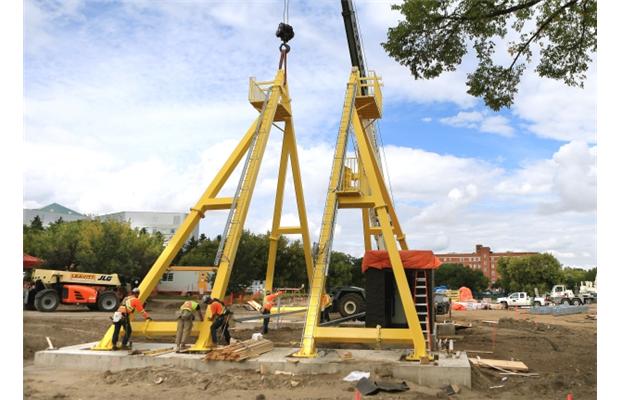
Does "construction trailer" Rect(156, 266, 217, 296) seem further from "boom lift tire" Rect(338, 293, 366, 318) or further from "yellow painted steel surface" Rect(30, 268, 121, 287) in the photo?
"boom lift tire" Rect(338, 293, 366, 318)

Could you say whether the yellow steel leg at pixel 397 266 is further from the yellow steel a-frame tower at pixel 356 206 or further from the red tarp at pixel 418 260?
the red tarp at pixel 418 260

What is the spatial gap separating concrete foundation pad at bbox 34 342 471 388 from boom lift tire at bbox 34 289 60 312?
15.6 metres

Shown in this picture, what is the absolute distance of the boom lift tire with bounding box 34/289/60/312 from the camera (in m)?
25.8

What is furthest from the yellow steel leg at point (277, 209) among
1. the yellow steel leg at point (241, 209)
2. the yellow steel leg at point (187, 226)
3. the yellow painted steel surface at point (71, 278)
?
the yellow painted steel surface at point (71, 278)

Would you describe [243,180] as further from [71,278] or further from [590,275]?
[590,275]

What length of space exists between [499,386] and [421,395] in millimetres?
1943

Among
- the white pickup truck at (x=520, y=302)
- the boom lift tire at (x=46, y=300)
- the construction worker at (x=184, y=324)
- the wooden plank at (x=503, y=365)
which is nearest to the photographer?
the wooden plank at (x=503, y=365)

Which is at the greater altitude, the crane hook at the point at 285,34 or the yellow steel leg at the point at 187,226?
the crane hook at the point at 285,34

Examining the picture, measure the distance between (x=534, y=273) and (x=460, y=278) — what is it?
20743 millimetres

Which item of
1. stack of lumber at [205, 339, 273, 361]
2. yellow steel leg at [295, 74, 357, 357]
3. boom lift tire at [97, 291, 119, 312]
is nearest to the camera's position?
stack of lumber at [205, 339, 273, 361]

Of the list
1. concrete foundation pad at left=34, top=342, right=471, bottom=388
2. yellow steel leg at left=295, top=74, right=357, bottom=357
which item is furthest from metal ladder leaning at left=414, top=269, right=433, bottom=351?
yellow steel leg at left=295, top=74, right=357, bottom=357

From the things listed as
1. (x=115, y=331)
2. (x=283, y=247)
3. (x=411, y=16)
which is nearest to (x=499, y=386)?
(x=411, y=16)

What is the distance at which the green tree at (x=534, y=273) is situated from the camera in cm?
7681

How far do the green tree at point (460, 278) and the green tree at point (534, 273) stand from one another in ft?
54.2
